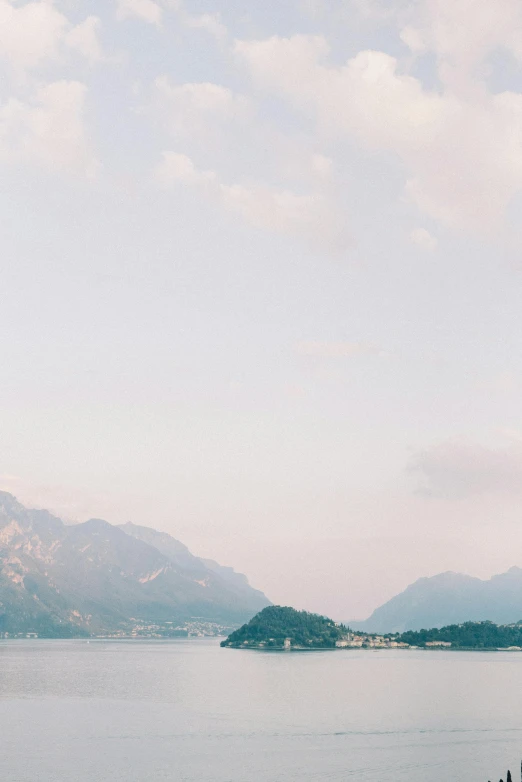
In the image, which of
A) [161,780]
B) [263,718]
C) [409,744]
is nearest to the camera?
[161,780]

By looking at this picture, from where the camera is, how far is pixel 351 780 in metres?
104

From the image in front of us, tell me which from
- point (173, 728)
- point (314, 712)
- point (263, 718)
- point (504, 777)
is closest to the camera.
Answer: point (504, 777)

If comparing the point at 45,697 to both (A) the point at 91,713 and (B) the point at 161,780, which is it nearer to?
(A) the point at 91,713

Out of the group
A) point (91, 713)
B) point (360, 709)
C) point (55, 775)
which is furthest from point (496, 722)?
point (55, 775)

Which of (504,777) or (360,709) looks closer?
(504,777)

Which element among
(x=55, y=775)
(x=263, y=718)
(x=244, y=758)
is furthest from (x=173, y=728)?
(x=55, y=775)

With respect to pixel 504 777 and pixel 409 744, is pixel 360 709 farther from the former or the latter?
pixel 504 777

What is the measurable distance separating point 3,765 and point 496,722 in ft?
321

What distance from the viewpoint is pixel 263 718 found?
159 meters

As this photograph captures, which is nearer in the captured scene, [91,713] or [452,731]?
[452,731]

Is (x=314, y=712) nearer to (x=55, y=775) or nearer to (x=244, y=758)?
(x=244, y=758)

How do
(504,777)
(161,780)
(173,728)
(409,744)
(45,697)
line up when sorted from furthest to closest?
(45,697), (173,728), (409,744), (504,777), (161,780)

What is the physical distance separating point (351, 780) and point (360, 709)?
252 feet

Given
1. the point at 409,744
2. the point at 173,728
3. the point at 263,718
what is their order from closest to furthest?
the point at 409,744
the point at 173,728
the point at 263,718
